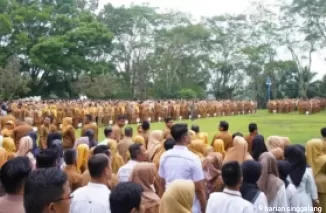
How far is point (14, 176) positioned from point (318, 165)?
13.5 feet

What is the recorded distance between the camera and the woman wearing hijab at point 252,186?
4199mm

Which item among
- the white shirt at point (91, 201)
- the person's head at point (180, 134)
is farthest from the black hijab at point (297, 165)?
the white shirt at point (91, 201)

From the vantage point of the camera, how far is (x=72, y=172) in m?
5.58

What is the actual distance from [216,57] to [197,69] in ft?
8.48

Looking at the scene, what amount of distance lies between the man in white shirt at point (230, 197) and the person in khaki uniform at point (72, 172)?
78.6 inches

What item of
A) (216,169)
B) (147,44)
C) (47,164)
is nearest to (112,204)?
(47,164)

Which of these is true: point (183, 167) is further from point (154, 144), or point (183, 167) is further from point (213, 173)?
point (154, 144)

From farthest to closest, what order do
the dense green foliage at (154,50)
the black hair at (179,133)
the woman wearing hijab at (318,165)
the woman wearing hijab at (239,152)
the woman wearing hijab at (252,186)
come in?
the dense green foliage at (154,50) → the woman wearing hijab at (239,152) → the woman wearing hijab at (318,165) → the black hair at (179,133) → the woman wearing hijab at (252,186)

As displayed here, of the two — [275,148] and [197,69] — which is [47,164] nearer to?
[275,148]

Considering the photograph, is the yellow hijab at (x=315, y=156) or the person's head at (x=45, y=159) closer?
the person's head at (x=45, y=159)

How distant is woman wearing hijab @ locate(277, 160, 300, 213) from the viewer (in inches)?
197

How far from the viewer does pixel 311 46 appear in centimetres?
4691

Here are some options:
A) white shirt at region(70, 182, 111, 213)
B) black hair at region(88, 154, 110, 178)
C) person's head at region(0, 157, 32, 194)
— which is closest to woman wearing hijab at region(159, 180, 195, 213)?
white shirt at region(70, 182, 111, 213)

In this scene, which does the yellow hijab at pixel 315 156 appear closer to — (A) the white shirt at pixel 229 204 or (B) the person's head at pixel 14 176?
(A) the white shirt at pixel 229 204
